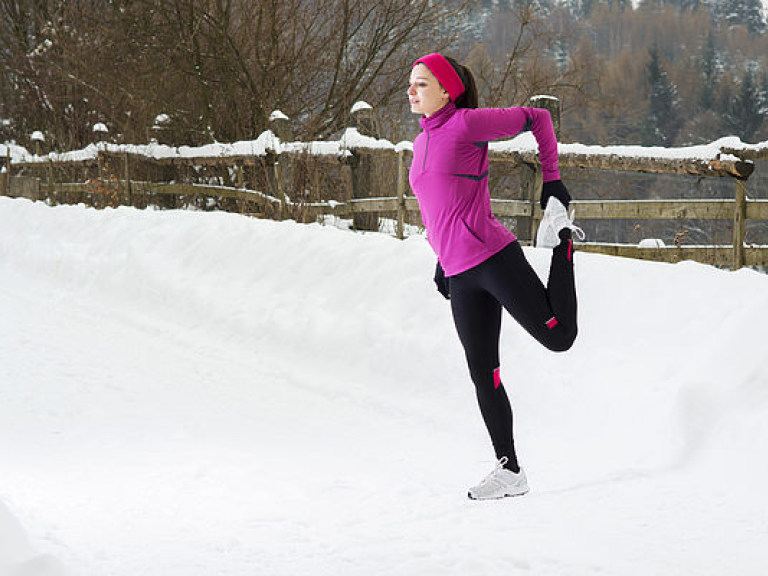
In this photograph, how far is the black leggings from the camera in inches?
151

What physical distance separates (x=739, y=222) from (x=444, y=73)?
4454mm

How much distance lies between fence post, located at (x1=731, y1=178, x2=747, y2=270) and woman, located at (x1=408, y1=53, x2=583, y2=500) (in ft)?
13.1

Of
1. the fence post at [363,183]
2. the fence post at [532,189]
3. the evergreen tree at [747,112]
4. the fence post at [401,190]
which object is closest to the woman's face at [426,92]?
the fence post at [532,189]

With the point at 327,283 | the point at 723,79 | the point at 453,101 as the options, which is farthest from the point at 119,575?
the point at 723,79

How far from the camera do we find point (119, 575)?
3148mm

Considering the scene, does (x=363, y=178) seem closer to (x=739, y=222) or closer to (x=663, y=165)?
(x=663, y=165)

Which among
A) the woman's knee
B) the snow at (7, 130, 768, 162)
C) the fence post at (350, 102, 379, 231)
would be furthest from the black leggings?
the fence post at (350, 102, 379, 231)

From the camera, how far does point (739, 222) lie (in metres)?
7.43

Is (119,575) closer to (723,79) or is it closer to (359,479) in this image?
(359,479)

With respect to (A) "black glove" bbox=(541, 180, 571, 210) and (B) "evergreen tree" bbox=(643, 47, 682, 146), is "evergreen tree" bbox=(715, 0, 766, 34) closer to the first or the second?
(B) "evergreen tree" bbox=(643, 47, 682, 146)

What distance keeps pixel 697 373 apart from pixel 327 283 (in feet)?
11.4

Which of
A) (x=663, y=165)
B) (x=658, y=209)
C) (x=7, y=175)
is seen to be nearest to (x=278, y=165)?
(x=658, y=209)

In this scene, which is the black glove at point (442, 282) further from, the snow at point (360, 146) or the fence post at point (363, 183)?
the fence post at point (363, 183)

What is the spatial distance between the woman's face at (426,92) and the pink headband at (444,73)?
2 centimetres
